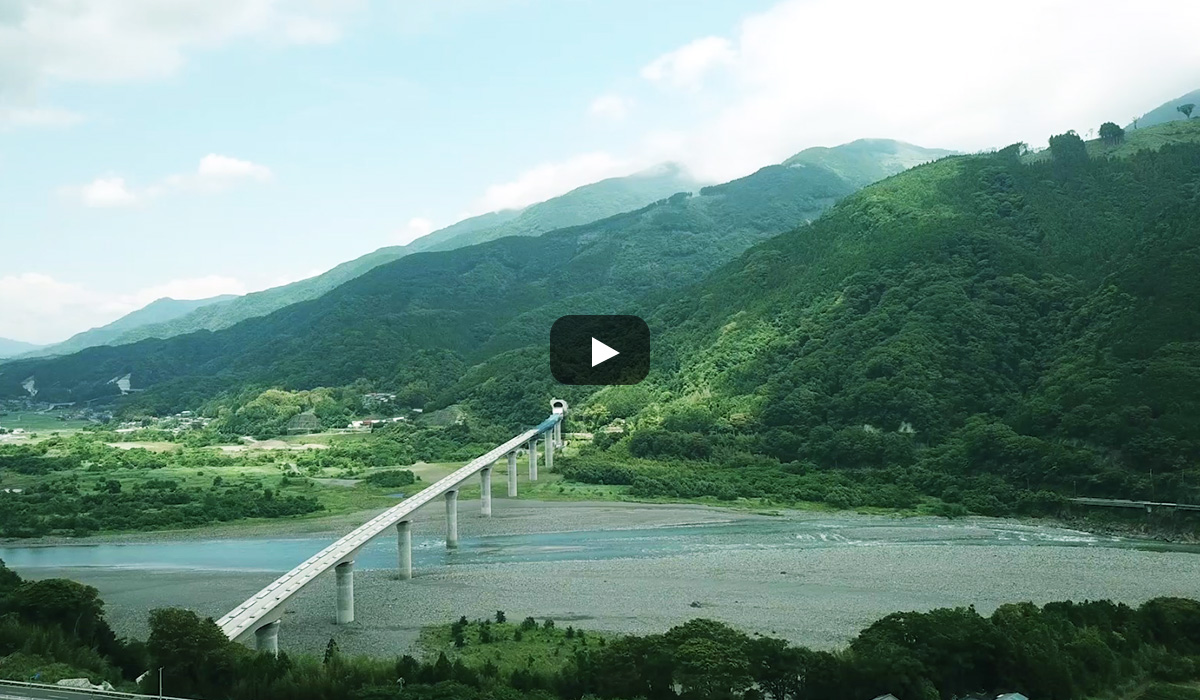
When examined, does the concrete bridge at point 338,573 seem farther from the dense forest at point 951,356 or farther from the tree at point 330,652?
the dense forest at point 951,356

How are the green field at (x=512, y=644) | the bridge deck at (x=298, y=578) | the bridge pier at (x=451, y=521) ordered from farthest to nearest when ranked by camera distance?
the bridge pier at (x=451, y=521), the green field at (x=512, y=644), the bridge deck at (x=298, y=578)

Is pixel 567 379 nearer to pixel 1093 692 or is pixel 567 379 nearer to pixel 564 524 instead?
pixel 564 524

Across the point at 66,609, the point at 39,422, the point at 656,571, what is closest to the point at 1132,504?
the point at 656,571

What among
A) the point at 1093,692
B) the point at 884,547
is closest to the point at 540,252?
the point at 884,547

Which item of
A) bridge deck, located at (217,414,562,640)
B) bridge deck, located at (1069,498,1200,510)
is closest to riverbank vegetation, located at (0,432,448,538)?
bridge deck, located at (217,414,562,640)

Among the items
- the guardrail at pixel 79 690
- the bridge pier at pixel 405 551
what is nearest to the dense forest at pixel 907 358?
the bridge pier at pixel 405 551

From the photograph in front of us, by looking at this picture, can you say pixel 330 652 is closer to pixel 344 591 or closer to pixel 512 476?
pixel 344 591
